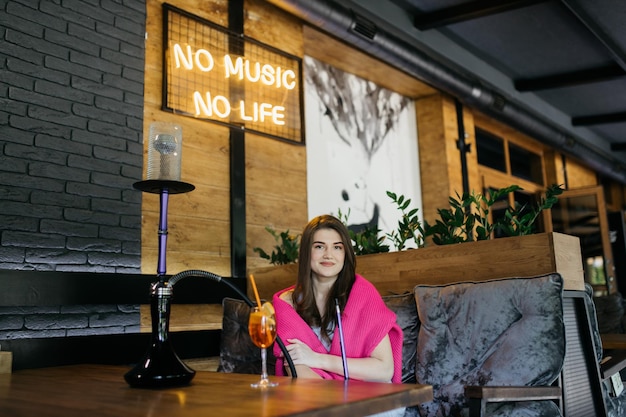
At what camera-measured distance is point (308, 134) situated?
5.32m

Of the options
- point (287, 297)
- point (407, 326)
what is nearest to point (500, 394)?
point (407, 326)

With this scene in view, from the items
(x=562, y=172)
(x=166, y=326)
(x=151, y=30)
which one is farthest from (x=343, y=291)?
(x=562, y=172)

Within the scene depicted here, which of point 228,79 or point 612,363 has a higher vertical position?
point 228,79

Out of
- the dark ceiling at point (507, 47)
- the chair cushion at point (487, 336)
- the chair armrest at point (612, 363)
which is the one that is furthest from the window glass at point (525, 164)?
the chair cushion at point (487, 336)

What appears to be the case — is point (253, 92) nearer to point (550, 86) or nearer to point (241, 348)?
point (241, 348)

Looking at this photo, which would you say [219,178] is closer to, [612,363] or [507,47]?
[612,363]

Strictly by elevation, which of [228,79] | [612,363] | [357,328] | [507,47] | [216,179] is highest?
[507,47]

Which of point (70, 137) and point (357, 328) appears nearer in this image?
point (357, 328)

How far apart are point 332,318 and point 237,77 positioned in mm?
2427

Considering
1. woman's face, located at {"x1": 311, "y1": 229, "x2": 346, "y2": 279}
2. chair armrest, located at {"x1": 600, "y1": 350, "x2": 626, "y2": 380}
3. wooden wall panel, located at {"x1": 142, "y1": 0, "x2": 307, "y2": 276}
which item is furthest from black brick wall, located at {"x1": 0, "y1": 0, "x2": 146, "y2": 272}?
chair armrest, located at {"x1": 600, "y1": 350, "x2": 626, "y2": 380}

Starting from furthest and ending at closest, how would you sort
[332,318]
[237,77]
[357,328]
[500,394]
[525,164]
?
[525,164]
[237,77]
[332,318]
[357,328]
[500,394]

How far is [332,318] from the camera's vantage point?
235 cm

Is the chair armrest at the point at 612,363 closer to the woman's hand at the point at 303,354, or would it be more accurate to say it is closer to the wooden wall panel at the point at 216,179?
the woman's hand at the point at 303,354

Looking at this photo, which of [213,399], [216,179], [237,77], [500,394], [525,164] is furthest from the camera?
[525,164]
